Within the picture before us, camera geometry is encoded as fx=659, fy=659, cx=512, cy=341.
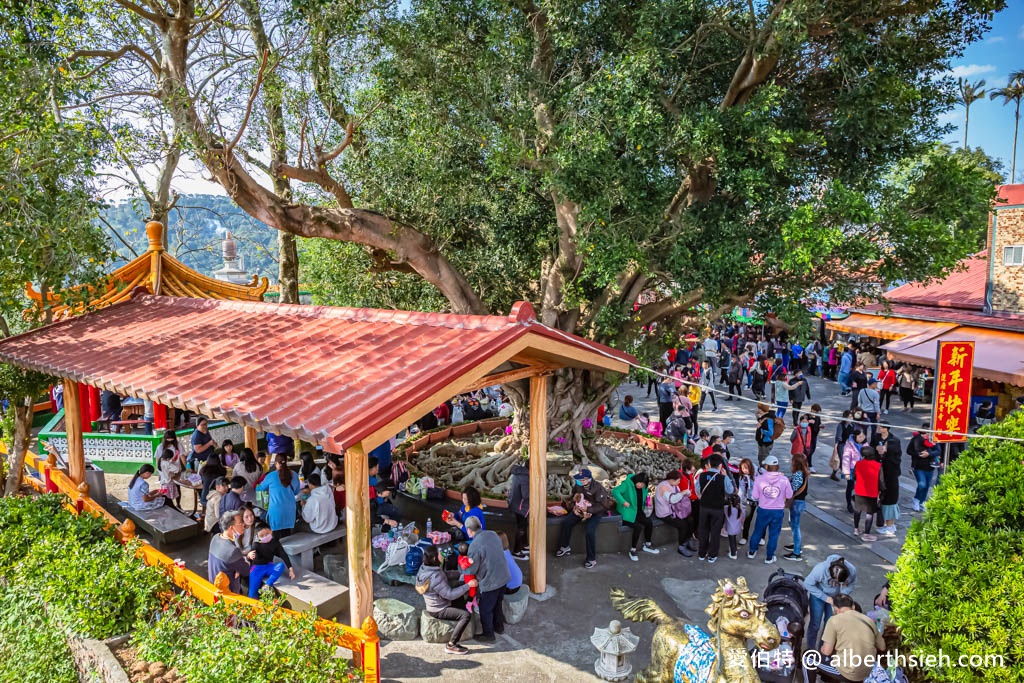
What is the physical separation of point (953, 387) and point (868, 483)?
71.2 inches

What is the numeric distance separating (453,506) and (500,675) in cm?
370

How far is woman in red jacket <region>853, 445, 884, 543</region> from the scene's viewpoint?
915 cm

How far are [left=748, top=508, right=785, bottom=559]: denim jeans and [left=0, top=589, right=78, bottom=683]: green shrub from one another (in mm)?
7613

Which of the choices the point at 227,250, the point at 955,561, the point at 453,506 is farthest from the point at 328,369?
the point at 227,250

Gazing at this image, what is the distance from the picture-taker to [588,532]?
8.54 m

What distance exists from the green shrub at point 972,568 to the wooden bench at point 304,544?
6.00 m

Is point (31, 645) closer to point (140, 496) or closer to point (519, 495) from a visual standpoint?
point (140, 496)

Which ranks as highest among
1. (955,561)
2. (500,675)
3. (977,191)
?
(977,191)

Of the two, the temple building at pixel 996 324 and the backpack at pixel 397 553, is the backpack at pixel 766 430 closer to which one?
the temple building at pixel 996 324

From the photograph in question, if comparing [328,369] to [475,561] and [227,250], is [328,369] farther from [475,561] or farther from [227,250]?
[227,250]

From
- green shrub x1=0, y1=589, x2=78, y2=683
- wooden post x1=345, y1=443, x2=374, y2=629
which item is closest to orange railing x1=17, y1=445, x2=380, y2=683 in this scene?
wooden post x1=345, y1=443, x2=374, y2=629

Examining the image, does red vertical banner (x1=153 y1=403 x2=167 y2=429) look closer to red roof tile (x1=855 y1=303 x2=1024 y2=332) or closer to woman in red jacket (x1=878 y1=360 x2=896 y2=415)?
red roof tile (x1=855 y1=303 x2=1024 y2=332)

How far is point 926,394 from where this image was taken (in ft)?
59.5

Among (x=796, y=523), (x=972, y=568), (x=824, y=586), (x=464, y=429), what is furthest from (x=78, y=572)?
(x=796, y=523)
